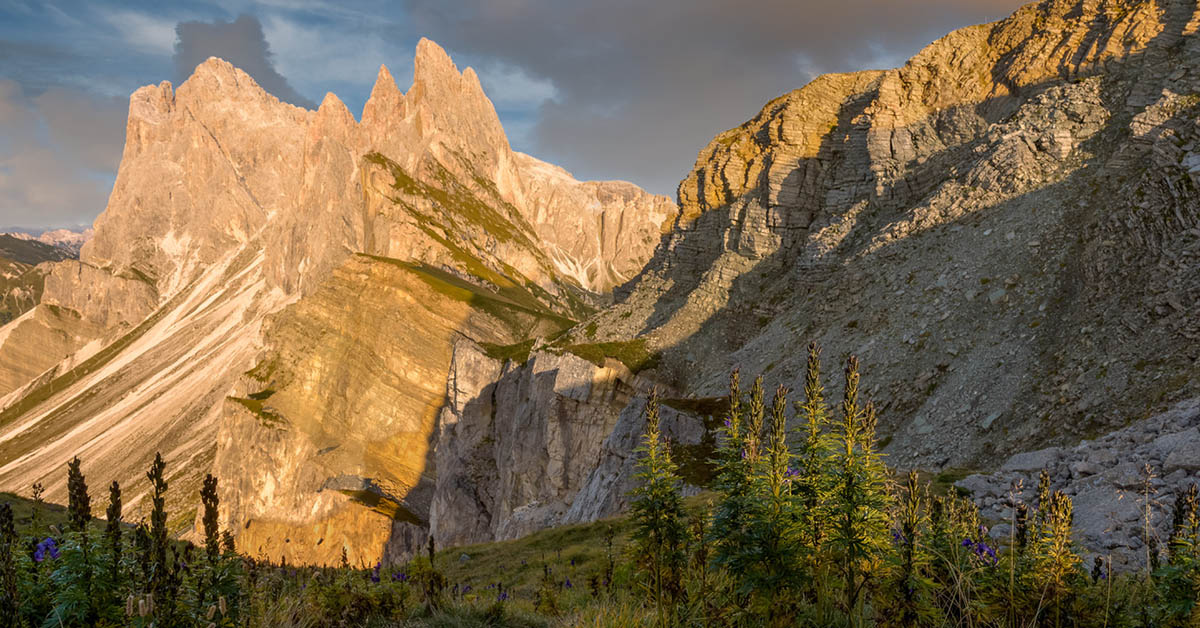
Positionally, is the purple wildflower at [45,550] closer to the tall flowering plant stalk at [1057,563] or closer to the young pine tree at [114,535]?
the young pine tree at [114,535]

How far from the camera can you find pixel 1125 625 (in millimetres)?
6055

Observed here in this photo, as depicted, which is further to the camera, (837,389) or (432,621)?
(837,389)

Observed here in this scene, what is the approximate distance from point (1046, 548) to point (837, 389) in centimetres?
2878

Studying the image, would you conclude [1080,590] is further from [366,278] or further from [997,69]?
[366,278]

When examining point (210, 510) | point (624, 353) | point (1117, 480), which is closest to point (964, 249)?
point (1117, 480)

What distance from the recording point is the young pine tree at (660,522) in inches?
250

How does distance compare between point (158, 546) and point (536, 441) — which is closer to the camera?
point (158, 546)

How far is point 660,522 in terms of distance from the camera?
641 centimetres

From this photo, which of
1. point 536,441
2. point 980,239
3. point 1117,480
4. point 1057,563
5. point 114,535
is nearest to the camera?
point 114,535

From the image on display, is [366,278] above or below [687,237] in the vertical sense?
above

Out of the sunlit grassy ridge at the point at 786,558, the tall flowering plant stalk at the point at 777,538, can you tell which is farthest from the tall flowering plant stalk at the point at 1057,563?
the tall flowering plant stalk at the point at 777,538

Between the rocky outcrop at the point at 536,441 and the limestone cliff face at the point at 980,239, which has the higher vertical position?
the limestone cliff face at the point at 980,239

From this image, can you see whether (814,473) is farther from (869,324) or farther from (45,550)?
(869,324)

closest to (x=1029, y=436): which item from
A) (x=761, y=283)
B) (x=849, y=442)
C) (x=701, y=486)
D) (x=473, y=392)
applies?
(x=701, y=486)
